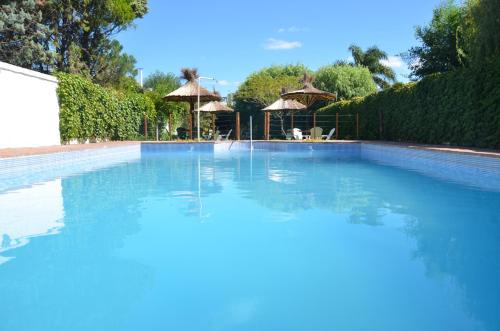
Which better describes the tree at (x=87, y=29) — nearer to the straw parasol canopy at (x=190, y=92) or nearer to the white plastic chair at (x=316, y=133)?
the straw parasol canopy at (x=190, y=92)

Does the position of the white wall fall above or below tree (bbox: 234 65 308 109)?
below

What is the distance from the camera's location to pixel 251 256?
12.5 ft

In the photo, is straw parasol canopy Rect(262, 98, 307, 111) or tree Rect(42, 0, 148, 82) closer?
straw parasol canopy Rect(262, 98, 307, 111)

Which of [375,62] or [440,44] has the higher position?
[375,62]

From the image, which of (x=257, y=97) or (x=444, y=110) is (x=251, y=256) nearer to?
(x=444, y=110)

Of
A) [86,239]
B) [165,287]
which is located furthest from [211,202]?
[165,287]

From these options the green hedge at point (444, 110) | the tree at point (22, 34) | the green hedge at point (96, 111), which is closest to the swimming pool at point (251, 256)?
the green hedge at point (444, 110)

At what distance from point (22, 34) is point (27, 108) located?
9200 mm

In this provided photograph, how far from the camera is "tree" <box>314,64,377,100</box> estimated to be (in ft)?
100

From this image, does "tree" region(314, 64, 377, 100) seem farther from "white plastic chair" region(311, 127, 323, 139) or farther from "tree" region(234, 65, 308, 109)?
"white plastic chair" region(311, 127, 323, 139)

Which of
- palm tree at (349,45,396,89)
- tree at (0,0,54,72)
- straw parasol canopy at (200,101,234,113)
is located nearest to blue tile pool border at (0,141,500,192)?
straw parasol canopy at (200,101,234,113)

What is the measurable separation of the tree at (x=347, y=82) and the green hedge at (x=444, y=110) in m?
10.6

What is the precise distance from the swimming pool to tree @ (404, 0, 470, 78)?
12713mm

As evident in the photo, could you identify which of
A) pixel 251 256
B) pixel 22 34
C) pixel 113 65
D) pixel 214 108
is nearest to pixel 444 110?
pixel 214 108
